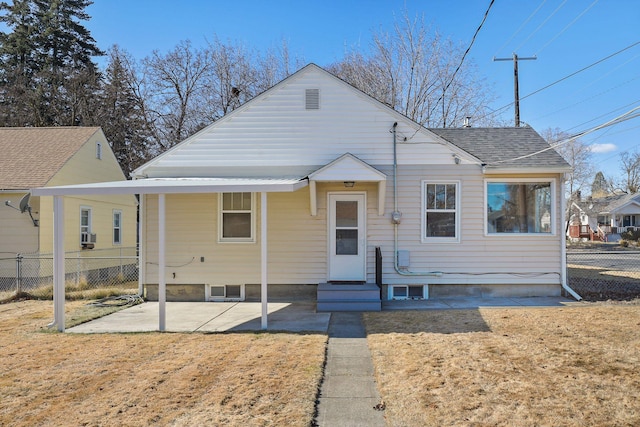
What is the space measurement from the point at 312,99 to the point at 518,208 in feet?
18.2

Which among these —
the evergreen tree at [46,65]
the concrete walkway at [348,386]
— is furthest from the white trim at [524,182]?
the evergreen tree at [46,65]

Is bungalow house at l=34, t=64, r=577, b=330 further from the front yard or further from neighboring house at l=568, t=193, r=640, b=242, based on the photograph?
neighboring house at l=568, t=193, r=640, b=242

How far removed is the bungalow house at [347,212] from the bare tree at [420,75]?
11621 millimetres

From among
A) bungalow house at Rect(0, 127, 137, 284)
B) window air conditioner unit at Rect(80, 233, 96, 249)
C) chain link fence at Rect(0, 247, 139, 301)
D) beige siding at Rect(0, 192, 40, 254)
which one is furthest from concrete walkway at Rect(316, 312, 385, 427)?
window air conditioner unit at Rect(80, 233, 96, 249)

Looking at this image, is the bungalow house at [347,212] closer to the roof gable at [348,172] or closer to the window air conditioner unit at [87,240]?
the roof gable at [348,172]

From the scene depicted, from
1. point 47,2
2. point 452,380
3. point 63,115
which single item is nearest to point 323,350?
point 452,380

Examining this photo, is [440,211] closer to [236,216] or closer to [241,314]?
[236,216]

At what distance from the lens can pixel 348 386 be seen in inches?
179

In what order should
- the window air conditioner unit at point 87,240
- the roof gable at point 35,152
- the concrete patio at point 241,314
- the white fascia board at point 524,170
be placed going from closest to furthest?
1. the concrete patio at point 241,314
2. the white fascia board at point 524,170
3. the roof gable at point 35,152
4. the window air conditioner unit at point 87,240

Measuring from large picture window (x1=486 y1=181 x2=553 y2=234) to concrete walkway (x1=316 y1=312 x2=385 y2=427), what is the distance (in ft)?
16.3

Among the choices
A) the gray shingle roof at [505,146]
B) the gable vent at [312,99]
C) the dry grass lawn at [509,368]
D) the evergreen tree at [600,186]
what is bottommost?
the dry grass lawn at [509,368]

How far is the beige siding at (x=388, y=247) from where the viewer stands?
9781 mm

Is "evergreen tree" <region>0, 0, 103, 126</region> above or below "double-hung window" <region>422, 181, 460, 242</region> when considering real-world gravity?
above

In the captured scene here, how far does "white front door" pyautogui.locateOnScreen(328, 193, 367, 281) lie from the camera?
32.2 ft
